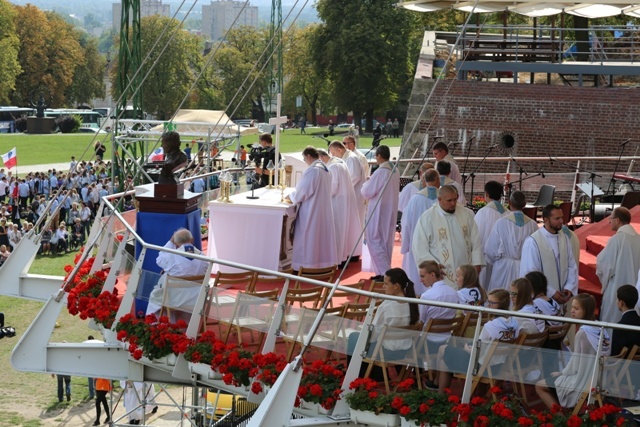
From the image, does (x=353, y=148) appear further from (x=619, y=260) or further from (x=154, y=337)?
(x=154, y=337)

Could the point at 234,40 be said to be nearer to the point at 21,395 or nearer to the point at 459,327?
the point at 21,395

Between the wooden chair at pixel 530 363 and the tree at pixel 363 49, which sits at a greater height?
the tree at pixel 363 49

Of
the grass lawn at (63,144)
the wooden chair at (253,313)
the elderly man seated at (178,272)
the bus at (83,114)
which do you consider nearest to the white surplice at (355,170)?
the elderly man seated at (178,272)

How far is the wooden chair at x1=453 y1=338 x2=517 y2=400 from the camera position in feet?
31.1

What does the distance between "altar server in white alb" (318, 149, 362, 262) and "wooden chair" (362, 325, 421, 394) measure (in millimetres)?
5966

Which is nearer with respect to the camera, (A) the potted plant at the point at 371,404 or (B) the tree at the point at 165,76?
(A) the potted plant at the point at 371,404

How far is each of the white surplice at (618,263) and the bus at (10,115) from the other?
80743 mm

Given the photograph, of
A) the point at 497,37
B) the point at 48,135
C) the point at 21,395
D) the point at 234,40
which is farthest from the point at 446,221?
the point at 234,40

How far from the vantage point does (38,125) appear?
87.0m

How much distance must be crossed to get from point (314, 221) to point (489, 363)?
20.7 feet

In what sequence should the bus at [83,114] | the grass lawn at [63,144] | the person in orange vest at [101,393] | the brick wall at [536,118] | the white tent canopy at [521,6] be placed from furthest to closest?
1. the bus at [83,114]
2. the grass lawn at [63,144]
3. the brick wall at [536,118]
4. the person in orange vest at [101,393]
5. the white tent canopy at [521,6]

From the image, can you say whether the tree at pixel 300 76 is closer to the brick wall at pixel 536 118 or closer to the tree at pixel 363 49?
the tree at pixel 363 49

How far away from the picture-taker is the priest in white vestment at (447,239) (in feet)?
41.0

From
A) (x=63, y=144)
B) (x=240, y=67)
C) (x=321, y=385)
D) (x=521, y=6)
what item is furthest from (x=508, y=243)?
(x=240, y=67)
